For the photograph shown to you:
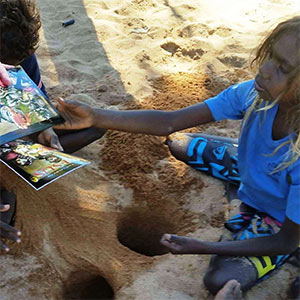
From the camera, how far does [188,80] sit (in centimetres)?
308

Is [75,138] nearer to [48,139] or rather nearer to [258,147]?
[48,139]

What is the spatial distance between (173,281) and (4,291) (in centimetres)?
68

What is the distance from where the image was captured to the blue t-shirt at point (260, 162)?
1746 mm

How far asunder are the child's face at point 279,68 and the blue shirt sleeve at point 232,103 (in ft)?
0.93

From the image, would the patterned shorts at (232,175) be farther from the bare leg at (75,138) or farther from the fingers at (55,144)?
the fingers at (55,144)

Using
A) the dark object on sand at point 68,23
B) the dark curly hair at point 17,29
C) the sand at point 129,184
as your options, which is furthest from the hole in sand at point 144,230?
the dark object on sand at point 68,23

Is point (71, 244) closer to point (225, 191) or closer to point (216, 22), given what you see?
point (225, 191)

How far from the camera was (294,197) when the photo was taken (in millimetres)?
1681

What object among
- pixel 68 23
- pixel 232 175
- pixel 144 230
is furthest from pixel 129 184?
pixel 68 23

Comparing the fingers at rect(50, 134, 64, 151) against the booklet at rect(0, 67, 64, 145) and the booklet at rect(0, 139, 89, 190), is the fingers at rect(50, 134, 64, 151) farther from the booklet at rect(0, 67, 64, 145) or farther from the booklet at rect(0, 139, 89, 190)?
the booklet at rect(0, 67, 64, 145)

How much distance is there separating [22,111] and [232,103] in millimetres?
925

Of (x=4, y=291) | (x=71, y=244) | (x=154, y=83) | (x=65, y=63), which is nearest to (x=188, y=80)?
(x=154, y=83)

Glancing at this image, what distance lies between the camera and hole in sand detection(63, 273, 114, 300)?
199 cm

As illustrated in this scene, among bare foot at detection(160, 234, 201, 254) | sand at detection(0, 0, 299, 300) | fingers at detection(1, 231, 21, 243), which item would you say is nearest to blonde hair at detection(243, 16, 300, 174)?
bare foot at detection(160, 234, 201, 254)
